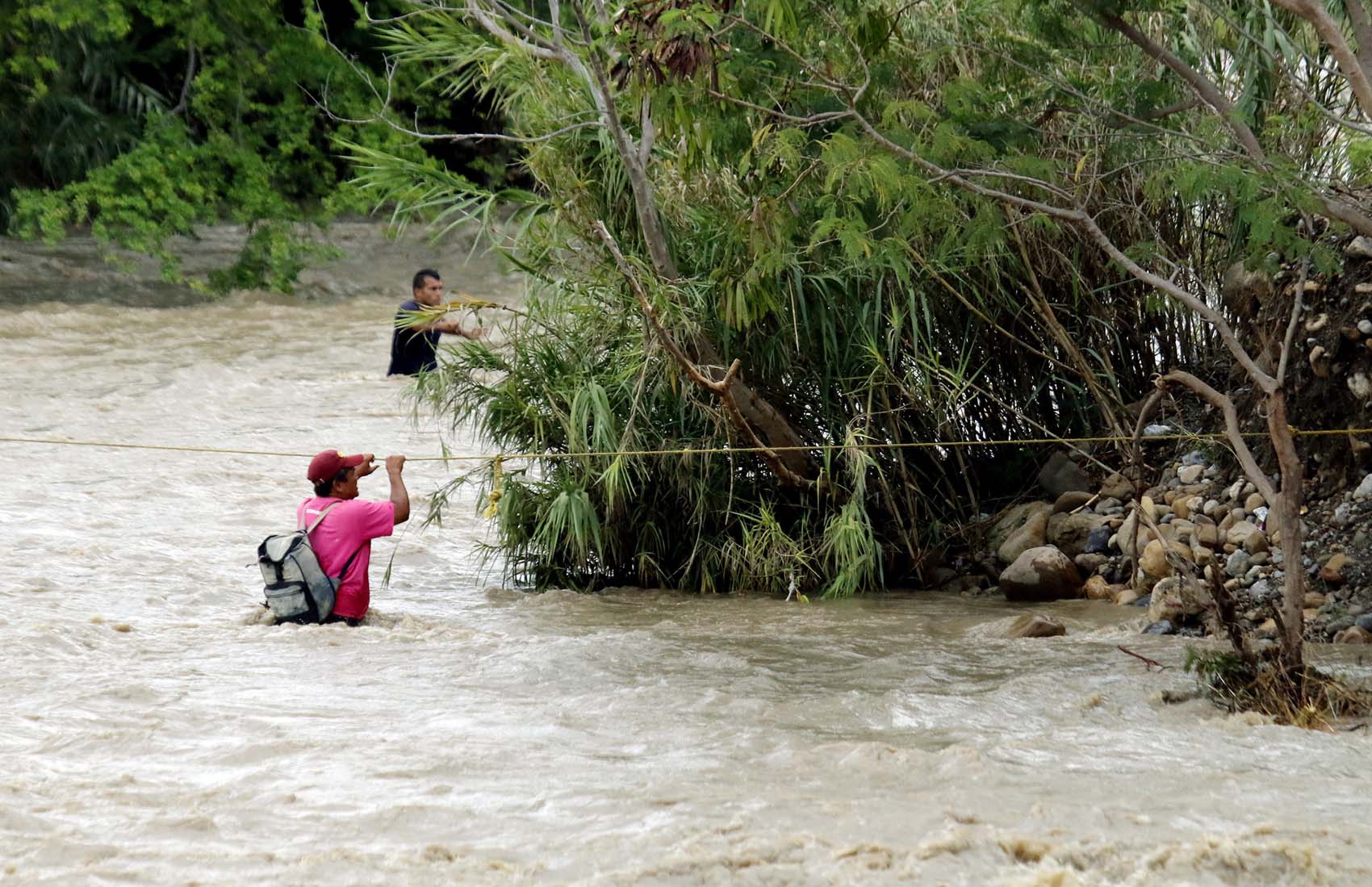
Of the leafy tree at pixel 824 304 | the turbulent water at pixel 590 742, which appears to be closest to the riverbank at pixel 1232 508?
the leafy tree at pixel 824 304

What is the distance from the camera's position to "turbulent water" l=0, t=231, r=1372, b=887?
3.52 meters

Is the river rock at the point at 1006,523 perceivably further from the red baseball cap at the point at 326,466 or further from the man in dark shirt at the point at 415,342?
the man in dark shirt at the point at 415,342

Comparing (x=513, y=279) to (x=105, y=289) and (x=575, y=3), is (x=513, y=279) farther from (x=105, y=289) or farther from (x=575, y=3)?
(x=575, y=3)

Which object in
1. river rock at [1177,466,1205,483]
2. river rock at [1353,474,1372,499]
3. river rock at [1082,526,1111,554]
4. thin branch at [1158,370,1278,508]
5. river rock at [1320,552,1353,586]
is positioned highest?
thin branch at [1158,370,1278,508]

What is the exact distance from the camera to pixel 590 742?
4746mm

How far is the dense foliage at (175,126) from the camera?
17.3m

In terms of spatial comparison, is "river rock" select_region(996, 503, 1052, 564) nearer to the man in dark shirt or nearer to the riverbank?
the riverbank

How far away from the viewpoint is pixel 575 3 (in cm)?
757

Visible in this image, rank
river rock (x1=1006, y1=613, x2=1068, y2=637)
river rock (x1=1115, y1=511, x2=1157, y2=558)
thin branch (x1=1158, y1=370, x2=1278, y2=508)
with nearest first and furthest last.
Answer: thin branch (x1=1158, y1=370, x2=1278, y2=508) < river rock (x1=1006, y1=613, x2=1068, y2=637) < river rock (x1=1115, y1=511, x2=1157, y2=558)

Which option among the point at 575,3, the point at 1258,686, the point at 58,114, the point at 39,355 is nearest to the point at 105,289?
the point at 58,114

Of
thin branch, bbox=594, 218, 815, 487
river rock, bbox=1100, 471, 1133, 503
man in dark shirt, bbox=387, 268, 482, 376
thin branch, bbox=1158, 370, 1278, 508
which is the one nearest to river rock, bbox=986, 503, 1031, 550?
river rock, bbox=1100, 471, 1133, 503

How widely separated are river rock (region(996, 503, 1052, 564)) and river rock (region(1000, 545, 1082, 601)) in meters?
0.23

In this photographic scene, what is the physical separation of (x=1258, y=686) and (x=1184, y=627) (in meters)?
1.62

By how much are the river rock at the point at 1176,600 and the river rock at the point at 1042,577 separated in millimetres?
598
